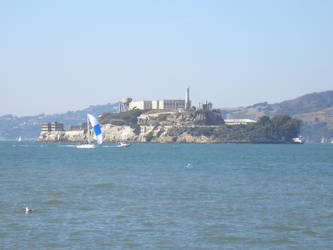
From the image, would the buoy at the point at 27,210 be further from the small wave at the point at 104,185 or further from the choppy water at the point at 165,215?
the small wave at the point at 104,185

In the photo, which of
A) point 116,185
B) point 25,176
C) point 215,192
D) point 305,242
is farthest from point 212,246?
point 25,176

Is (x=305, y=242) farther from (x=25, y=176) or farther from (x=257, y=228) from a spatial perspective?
(x=25, y=176)

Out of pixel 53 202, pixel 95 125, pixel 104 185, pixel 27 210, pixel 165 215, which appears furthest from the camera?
pixel 95 125

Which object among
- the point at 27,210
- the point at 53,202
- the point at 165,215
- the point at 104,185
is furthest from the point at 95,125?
the point at 165,215

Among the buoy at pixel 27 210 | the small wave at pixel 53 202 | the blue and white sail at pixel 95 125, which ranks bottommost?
the small wave at pixel 53 202

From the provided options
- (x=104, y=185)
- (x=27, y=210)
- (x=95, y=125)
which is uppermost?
(x=95, y=125)

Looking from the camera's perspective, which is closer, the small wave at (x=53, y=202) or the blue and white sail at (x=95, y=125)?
the small wave at (x=53, y=202)

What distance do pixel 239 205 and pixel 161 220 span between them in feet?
24.6

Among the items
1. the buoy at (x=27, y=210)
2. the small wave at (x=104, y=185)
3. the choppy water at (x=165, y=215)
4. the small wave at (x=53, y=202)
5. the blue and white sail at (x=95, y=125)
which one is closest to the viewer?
the choppy water at (x=165, y=215)

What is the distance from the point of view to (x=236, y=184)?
165 feet

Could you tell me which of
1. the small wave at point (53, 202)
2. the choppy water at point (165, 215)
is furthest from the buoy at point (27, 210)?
the small wave at point (53, 202)

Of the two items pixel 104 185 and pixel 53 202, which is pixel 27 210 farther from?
pixel 104 185

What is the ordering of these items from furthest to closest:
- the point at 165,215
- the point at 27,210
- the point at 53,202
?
the point at 53,202 < the point at 27,210 < the point at 165,215

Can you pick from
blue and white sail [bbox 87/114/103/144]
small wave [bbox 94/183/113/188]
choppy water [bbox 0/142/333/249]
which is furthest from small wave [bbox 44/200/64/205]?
blue and white sail [bbox 87/114/103/144]
